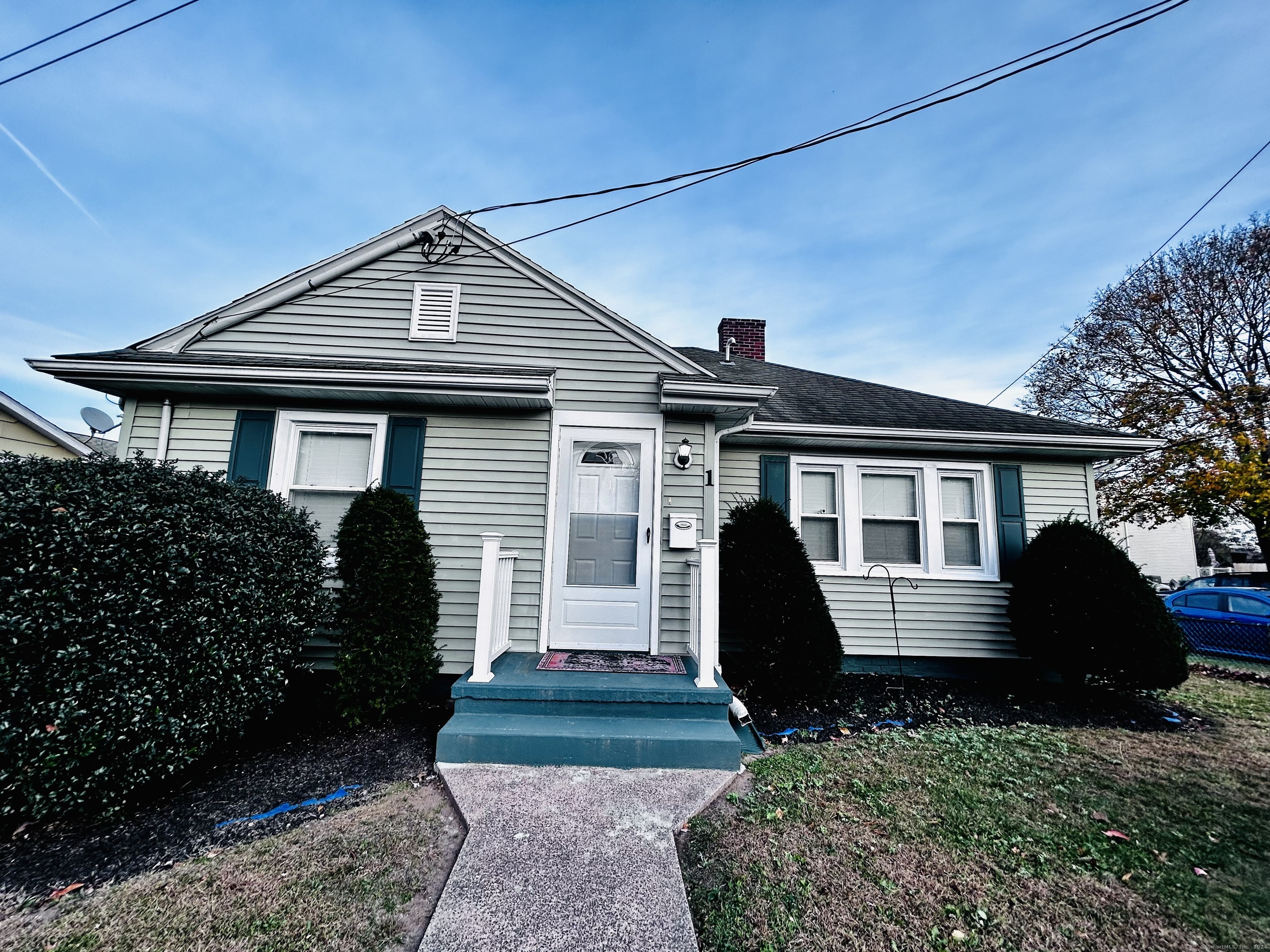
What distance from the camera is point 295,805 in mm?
3215

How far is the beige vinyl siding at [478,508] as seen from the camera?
199 inches

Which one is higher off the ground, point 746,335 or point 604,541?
point 746,335

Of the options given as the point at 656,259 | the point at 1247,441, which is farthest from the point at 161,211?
the point at 1247,441

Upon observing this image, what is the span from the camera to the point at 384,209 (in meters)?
7.45

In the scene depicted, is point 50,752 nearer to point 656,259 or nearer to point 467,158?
point 467,158

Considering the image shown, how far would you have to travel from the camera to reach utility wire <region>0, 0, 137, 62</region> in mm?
4367

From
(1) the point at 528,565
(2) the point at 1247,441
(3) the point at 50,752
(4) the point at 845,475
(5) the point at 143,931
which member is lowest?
(5) the point at 143,931

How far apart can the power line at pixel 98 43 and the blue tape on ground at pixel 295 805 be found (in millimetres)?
6033

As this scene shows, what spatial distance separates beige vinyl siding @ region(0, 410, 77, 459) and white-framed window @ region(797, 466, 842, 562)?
11141 mm

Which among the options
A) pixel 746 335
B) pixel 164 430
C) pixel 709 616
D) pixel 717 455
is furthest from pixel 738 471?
pixel 164 430

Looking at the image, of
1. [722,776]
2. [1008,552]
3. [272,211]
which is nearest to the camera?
[722,776]

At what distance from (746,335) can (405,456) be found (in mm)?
6153

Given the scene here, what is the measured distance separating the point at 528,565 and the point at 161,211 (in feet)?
34.3

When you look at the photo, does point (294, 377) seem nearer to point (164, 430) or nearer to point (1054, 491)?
point (164, 430)
